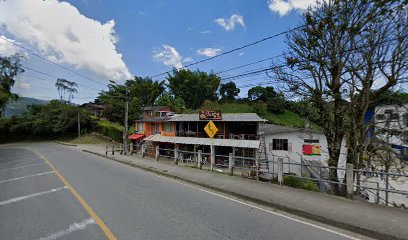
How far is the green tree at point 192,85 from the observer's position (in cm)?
5625

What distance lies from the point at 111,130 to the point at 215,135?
79.7 feet

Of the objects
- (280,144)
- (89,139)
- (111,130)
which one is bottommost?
(89,139)

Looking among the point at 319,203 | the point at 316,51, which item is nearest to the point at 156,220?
the point at 319,203

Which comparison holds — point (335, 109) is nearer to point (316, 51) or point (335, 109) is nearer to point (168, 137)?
point (316, 51)

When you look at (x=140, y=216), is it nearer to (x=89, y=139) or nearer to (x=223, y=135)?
(x=223, y=135)

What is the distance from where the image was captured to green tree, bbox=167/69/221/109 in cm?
5625

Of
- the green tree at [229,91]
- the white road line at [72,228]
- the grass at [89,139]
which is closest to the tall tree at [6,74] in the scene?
the grass at [89,139]

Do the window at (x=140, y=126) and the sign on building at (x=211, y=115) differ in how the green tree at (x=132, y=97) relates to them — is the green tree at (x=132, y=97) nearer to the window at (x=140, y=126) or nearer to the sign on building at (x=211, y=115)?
the window at (x=140, y=126)

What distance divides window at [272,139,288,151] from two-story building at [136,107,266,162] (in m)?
2.69

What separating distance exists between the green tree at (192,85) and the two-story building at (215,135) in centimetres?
2778

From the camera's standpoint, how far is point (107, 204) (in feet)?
19.9

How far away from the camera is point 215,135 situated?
944 inches

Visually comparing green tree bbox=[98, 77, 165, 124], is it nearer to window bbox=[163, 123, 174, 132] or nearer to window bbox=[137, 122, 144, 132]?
window bbox=[137, 122, 144, 132]

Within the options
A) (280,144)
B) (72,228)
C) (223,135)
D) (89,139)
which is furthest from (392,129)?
(89,139)
